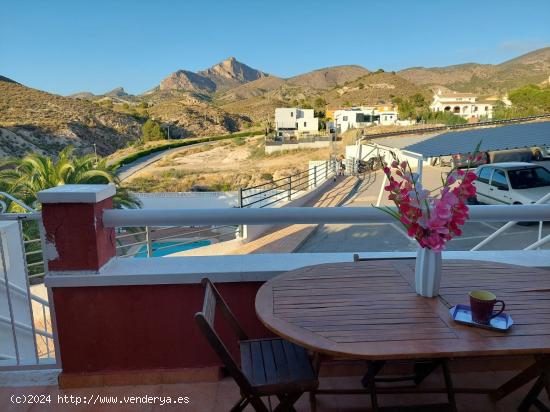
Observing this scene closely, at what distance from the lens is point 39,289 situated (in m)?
7.02

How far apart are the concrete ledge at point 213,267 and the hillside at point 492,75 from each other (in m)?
79.1

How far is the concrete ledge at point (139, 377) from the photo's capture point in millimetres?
2078

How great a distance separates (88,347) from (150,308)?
393mm

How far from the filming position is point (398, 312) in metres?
1.45

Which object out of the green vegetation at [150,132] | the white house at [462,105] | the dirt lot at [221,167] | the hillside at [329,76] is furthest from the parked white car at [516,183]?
the hillside at [329,76]

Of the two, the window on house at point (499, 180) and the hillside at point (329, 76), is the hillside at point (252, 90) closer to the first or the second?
the hillside at point (329, 76)

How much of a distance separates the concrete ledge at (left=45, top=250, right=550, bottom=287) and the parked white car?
6456 mm

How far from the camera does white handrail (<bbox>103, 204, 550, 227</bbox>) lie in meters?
2.01

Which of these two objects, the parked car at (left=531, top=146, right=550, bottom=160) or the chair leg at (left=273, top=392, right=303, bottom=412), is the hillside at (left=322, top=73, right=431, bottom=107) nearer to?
the parked car at (left=531, top=146, right=550, bottom=160)

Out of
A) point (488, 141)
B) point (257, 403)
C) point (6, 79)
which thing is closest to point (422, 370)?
point (257, 403)

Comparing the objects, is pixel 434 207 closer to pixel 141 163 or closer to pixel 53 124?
pixel 141 163

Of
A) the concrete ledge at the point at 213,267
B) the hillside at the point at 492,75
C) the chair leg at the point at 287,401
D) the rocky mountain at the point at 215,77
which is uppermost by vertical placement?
the rocky mountain at the point at 215,77

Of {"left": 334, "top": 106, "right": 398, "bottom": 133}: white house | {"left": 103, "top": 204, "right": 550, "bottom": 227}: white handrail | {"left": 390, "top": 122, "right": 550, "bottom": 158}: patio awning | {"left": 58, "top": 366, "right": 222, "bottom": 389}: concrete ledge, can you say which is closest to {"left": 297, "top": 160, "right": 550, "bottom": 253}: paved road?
{"left": 390, "top": 122, "right": 550, "bottom": 158}: patio awning

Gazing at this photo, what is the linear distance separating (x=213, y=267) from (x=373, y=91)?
249ft
